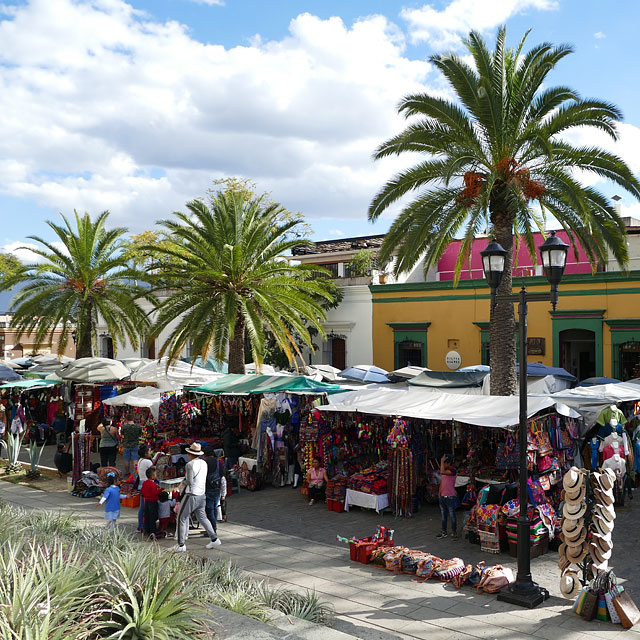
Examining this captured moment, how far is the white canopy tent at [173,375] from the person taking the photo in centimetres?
1905

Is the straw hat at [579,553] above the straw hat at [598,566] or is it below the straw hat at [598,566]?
above

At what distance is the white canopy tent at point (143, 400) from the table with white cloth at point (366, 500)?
22.6ft

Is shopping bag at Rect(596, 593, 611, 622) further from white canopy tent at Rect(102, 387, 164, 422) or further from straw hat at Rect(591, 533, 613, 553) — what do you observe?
white canopy tent at Rect(102, 387, 164, 422)

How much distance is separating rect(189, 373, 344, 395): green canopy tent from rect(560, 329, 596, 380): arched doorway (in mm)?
12727

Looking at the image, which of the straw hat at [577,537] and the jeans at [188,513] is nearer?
the straw hat at [577,537]

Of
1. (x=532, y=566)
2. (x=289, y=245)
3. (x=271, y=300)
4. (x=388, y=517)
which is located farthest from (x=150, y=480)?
(x=289, y=245)

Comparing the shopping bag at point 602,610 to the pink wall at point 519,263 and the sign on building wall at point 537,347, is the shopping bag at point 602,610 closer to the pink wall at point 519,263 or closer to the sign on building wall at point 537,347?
the pink wall at point 519,263

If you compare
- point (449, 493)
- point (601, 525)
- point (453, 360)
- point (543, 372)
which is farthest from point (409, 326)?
point (601, 525)

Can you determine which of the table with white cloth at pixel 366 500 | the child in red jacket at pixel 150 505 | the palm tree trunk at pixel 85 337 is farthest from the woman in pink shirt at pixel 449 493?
the palm tree trunk at pixel 85 337

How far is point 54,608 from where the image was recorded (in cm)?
547

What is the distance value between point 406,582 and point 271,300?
10.9 m

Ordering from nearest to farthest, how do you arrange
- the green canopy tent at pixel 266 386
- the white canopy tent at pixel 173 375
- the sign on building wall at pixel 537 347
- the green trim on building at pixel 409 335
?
1. the green canopy tent at pixel 266 386
2. the white canopy tent at pixel 173 375
3. the sign on building wall at pixel 537 347
4. the green trim on building at pixel 409 335

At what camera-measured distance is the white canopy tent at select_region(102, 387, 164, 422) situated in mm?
18406

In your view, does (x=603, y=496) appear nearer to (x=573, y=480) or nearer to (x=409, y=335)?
(x=573, y=480)
